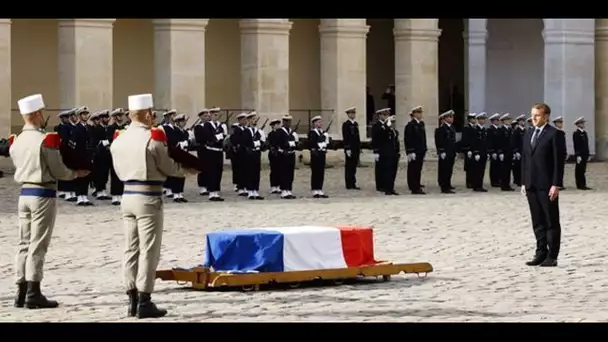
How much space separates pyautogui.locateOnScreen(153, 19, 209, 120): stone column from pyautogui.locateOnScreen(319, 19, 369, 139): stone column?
3715 millimetres

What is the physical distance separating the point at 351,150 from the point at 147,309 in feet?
56.6

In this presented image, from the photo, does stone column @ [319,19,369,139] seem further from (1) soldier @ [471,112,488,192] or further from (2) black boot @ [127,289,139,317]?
(2) black boot @ [127,289,139,317]

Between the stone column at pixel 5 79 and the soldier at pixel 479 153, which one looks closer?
the soldier at pixel 479 153

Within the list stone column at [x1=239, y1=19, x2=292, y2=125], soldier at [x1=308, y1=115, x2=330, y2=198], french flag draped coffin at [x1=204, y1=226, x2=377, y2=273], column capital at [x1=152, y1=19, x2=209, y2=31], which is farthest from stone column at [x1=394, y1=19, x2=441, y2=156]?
french flag draped coffin at [x1=204, y1=226, x2=377, y2=273]

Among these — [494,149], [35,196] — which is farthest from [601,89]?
[35,196]

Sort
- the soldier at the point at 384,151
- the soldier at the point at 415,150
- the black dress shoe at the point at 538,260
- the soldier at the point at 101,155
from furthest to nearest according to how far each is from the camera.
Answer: the soldier at the point at 415,150 → the soldier at the point at 384,151 → the soldier at the point at 101,155 → the black dress shoe at the point at 538,260

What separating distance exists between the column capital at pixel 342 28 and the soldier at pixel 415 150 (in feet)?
24.3

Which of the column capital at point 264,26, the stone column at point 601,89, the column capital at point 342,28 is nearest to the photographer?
the column capital at point 264,26

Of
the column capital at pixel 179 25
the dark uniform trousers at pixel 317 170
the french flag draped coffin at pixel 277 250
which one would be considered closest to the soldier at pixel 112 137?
the dark uniform trousers at pixel 317 170

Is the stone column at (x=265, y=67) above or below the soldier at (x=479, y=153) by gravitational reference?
above

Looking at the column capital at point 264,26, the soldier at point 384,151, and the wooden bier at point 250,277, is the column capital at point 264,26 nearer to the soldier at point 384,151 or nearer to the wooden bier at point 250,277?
the soldier at point 384,151

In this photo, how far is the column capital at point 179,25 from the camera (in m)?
32.7

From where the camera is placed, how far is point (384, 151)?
28.7m

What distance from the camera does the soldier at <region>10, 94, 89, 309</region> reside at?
1257 cm
